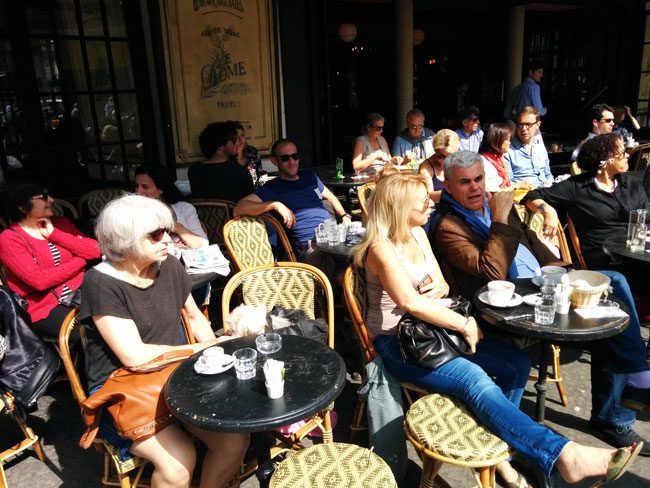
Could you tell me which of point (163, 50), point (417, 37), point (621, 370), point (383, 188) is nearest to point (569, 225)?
point (621, 370)

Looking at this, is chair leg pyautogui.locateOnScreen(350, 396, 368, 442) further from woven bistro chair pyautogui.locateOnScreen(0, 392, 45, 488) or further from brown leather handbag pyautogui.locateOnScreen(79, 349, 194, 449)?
woven bistro chair pyautogui.locateOnScreen(0, 392, 45, 488)

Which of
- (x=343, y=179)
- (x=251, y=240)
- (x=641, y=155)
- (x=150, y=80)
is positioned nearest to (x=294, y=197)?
(x=251, y=240)

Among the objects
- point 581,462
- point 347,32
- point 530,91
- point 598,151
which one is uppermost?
point 347,32

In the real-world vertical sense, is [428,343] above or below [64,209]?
below

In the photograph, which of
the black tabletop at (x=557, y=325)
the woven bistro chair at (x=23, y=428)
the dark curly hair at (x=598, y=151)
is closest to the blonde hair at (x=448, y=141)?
the dark curly hair at (x=598, y=151)

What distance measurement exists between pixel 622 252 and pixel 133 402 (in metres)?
2.66

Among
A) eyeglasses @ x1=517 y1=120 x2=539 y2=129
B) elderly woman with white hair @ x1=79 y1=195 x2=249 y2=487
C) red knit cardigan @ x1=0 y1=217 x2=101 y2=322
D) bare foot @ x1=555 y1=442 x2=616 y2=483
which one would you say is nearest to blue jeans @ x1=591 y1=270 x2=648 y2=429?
bare foot @ x1=555 y1=442 x2=616 y2=483

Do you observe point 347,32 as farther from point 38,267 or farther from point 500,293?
point 500,293

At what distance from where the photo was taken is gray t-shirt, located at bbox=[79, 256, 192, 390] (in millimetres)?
2100

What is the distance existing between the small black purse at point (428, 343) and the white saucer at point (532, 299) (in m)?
0.33

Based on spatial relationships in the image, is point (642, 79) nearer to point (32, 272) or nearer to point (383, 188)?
point (383, 188)

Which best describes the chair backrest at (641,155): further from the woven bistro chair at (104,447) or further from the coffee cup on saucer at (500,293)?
the woven bistro chair at (104,447)

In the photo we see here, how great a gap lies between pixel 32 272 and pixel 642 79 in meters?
11.5

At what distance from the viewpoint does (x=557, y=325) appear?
2223 millimetres
